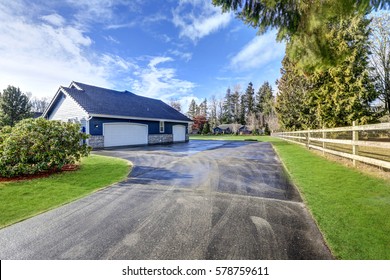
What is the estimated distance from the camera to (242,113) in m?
58.3

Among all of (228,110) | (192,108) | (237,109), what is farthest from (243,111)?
(192,108)

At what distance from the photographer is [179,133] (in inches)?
965

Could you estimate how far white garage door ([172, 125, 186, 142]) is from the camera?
2361cm

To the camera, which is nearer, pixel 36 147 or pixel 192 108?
pixel 36 147

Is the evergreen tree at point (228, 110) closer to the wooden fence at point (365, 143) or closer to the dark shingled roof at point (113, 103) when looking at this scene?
the dark shingled roof at point (113, 103)

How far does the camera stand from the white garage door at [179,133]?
23609 mm

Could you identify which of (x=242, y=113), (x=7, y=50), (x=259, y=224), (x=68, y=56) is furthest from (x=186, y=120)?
(x=242, y=113)

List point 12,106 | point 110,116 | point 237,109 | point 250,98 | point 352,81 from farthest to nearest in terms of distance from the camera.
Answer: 1. point 237,109
2. point 250,98
3. point 12,106
4. point 110,116
5. point 352,81

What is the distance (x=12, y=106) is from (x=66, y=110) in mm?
17423

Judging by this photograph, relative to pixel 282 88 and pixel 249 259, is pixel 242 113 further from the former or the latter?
pixel 249 259

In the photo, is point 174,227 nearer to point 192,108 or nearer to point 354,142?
point 354,142

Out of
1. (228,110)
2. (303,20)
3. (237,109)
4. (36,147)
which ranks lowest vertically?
(36,147)

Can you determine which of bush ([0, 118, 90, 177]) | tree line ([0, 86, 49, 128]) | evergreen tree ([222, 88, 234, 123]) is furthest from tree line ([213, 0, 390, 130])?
evergreen tree ([222, 88, 234, 123])
